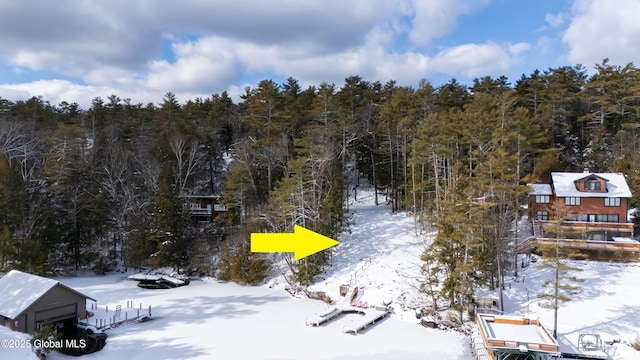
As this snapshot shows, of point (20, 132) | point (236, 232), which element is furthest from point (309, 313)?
point (20, 132)

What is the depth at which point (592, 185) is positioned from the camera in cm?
2656

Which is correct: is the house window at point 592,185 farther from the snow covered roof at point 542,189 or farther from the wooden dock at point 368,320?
the wooden dock at point 368,320

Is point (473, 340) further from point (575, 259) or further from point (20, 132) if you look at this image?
point (20, 132)

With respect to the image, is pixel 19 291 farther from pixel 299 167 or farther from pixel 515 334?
pixel 515 334

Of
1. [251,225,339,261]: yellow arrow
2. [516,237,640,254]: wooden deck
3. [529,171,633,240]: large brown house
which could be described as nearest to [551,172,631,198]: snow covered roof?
[529,171,633,240]: large brown house

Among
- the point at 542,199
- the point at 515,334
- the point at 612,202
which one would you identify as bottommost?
the point at 515,334

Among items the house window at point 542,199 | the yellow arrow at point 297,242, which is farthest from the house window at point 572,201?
the yellow arrow at point 297,242

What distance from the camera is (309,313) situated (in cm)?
2203

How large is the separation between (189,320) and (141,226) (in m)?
13.3

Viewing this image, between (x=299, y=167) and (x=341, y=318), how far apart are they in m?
9.69

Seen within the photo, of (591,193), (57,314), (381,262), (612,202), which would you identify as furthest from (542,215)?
(57,314)

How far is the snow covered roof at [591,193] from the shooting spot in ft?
85.5

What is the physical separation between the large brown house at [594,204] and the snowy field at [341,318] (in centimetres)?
341

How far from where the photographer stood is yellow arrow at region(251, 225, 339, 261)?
26578 mm
